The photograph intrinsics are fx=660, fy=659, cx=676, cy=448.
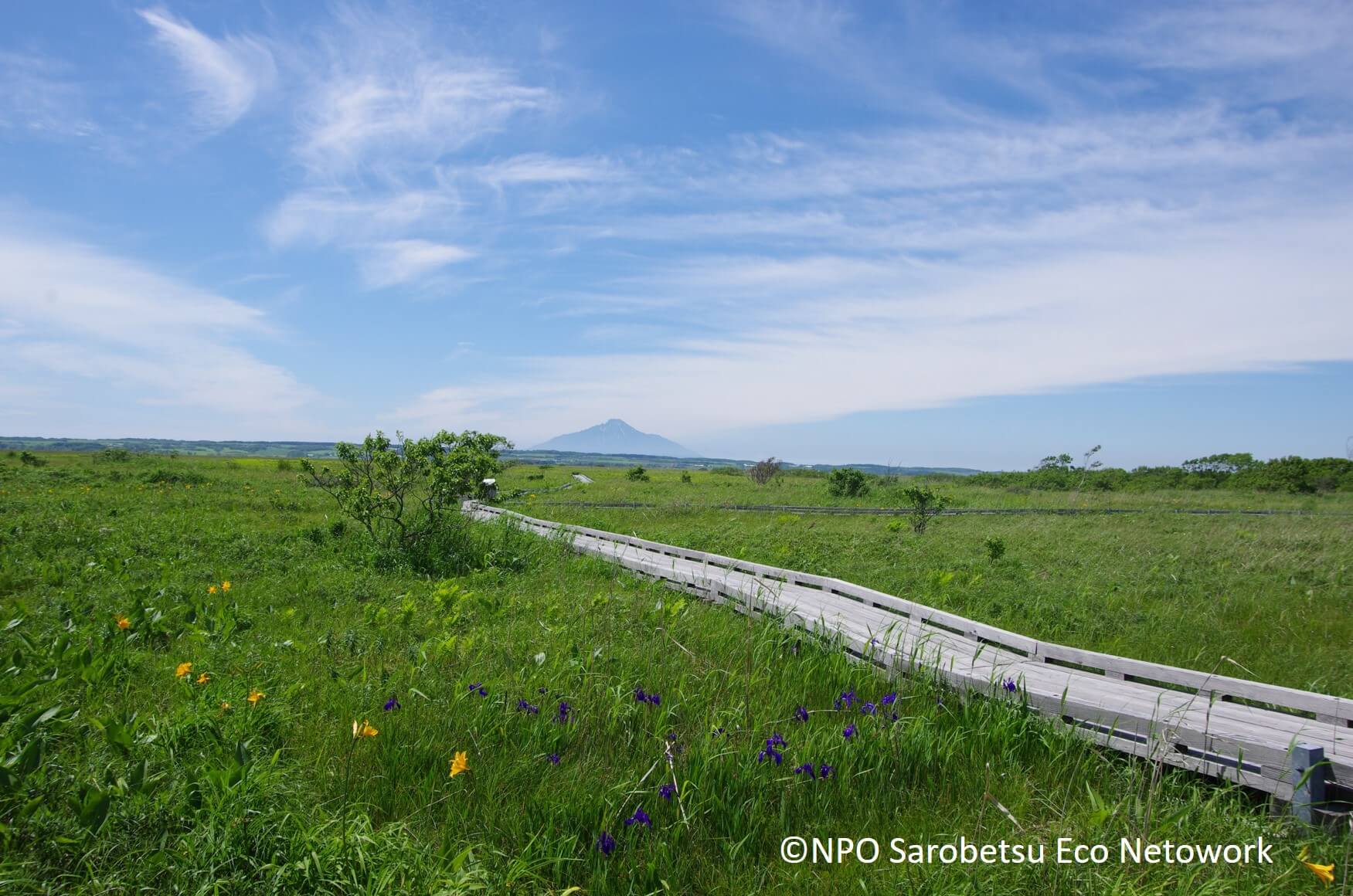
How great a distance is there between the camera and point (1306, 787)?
11.2ft

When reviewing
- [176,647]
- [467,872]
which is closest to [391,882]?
[467,872]

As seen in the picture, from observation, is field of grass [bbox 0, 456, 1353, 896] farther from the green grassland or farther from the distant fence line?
the distant fence line

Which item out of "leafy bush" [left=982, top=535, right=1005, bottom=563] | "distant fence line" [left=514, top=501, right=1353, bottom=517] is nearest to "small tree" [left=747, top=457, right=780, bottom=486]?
"distant fence line" [left=514, top=501, right=1353, bottom=517]

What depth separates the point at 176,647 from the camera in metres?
5.70

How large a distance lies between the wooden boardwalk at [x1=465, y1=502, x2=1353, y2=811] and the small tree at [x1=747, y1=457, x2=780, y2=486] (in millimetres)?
30623

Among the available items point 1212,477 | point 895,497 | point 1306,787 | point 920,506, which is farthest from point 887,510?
point 1212,477

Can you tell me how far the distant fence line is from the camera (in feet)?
74.1

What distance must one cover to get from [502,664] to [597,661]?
0.73 meters

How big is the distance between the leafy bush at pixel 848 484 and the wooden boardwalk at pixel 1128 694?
2294cm

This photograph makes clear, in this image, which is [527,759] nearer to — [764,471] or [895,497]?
[895,497]

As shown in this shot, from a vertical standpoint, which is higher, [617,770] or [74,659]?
[74,659]

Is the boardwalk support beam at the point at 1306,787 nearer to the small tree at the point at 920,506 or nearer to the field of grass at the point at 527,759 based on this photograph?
the field of grass at the point at 527,759

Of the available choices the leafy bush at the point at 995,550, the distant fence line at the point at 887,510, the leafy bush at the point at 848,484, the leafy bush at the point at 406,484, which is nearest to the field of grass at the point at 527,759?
the leafy bush at the point at 406,484

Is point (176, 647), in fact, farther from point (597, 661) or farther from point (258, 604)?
point (597, 661)
